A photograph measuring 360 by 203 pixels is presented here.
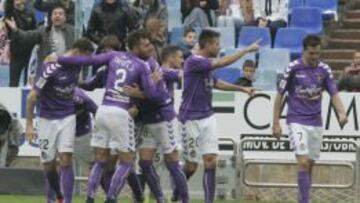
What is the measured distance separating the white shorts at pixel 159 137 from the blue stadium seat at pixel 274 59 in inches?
229

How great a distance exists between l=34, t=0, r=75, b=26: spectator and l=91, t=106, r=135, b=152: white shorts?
686cm

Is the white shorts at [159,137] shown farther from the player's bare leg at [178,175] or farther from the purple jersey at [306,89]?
the purple jersey at [306,89]

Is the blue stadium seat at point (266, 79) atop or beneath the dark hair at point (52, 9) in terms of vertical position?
beneath

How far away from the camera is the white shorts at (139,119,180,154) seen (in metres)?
15.4

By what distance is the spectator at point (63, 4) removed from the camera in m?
21.6

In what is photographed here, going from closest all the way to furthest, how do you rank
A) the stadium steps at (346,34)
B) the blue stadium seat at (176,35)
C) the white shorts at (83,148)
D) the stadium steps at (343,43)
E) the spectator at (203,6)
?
the white shorts at (83,148) < the blue stadium seat at (176,35) < the spectator at (203,6) < the stadium steps at (343,43) < the stadium steps at (346,34)

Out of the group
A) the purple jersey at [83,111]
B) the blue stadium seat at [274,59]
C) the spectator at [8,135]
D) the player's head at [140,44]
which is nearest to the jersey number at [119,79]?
the player's head at [140,44]

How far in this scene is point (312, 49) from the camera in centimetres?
1566

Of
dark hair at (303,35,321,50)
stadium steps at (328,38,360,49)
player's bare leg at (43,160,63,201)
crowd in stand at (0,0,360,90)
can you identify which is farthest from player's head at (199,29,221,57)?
stadium steps at (328,38,360,49)

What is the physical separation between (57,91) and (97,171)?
1110mm

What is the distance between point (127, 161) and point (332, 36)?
9.33 meters

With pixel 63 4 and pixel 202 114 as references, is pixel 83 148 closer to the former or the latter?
pixel 202 114

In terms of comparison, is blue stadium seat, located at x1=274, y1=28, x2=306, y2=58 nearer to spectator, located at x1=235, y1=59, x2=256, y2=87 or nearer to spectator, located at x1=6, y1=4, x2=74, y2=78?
spectator, located at x1=235, y1=59, x2=256, y2=87

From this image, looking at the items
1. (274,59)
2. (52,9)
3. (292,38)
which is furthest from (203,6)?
(52,9)
